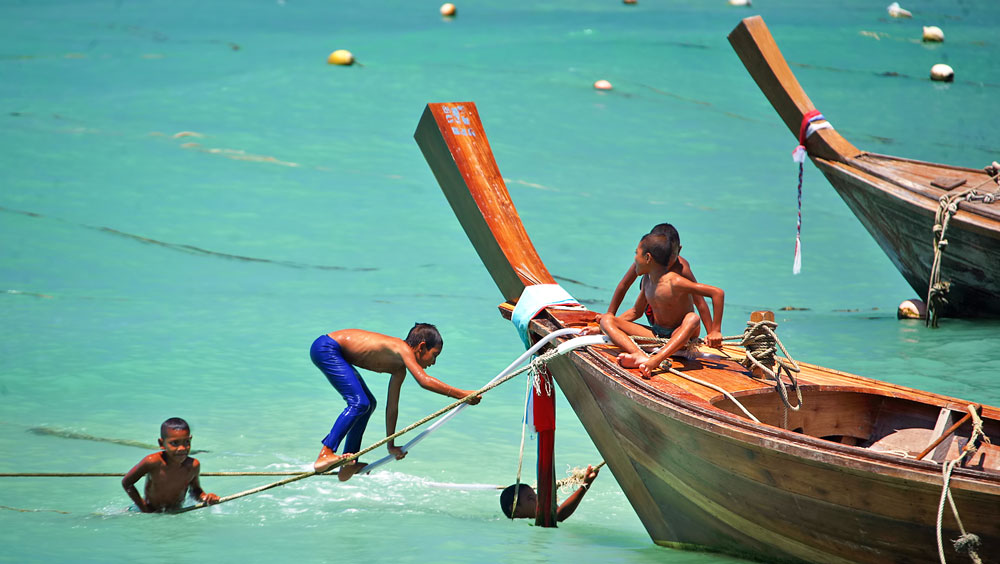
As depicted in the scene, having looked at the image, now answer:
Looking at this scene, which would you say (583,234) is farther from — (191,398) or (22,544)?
(22,544)

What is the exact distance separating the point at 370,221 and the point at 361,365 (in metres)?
6.39

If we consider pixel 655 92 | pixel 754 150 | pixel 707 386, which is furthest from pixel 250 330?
pixel 655 92

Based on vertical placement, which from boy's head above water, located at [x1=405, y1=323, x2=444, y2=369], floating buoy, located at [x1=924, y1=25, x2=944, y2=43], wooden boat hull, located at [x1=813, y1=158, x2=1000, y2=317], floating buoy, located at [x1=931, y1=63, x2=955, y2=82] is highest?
floating buoy, located at [x1=924, y1=25, x2=944, y2=43]

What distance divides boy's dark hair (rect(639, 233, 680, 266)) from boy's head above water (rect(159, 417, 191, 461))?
2.14m

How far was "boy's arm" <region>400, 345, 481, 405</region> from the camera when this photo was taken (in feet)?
14.6

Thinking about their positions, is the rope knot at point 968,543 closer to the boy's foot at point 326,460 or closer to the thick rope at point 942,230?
the boy's foot at point 326,460

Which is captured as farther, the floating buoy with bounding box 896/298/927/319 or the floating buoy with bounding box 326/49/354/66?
the floating buoy with bounding box 326/49/354/66

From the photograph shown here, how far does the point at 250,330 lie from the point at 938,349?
201 inches

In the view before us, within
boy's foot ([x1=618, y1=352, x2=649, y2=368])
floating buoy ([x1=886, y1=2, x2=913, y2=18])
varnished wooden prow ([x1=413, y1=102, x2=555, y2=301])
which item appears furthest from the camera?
floating buoy ([x1=886, y1=2, x2=913, y2=18])

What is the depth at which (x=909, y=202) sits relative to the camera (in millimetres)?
7605

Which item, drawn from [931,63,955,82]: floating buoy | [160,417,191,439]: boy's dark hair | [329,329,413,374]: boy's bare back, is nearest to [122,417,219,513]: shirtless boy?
[160,417,191,439]: boy's dark hair

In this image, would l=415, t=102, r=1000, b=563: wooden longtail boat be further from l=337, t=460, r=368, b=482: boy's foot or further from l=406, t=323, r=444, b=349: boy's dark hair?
l=337, t=460, r=368, b=482: boy's foot

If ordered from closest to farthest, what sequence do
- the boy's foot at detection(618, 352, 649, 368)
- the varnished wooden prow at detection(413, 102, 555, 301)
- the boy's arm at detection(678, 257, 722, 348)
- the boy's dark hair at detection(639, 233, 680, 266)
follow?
the boy's foot at detection(618, 352, 649, 368) → the boy's dark hair at detection(639, 233, 680, 266) → the boy's arm at detection(678, 257, 722, 348) → the varnished wooden prow at detection(413, 102, 555, 301)

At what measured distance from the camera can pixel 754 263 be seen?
10.1 metres
